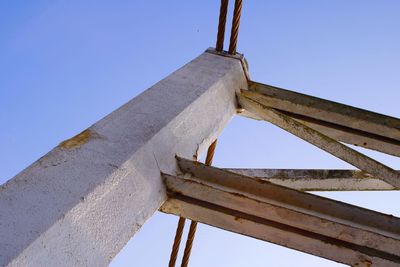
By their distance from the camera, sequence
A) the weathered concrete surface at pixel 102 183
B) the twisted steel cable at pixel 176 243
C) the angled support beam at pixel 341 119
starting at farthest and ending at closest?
the twisted steel cable at pixel 176 243 → the angled support beam at pixel 341 119 → the weathered concrete surface at pixel 102 183

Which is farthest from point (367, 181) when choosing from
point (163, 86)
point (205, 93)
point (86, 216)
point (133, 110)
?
point (86, 216)

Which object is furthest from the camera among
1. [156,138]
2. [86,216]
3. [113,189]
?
[156,138]

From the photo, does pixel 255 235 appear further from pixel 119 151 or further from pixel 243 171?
pixel 243 171

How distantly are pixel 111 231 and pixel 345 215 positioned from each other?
1.03 meters

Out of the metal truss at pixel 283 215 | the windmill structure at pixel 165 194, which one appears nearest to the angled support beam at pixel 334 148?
the windmill structure at pixel 165 194

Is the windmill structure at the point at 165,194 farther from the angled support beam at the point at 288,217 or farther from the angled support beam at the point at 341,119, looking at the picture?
the angled support beam at the point at 341,119

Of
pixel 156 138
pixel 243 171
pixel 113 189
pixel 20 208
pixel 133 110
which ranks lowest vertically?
pixel 20 208

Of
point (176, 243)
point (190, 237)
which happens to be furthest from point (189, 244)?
point (176, 243)

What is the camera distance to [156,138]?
254 centimetres

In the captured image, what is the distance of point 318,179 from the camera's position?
11.9 feet

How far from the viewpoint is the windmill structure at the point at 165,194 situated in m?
1.85

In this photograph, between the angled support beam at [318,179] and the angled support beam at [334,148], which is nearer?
the angled support beam at [334,148]

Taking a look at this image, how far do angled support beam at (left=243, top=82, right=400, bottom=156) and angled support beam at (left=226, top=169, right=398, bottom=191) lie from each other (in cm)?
26

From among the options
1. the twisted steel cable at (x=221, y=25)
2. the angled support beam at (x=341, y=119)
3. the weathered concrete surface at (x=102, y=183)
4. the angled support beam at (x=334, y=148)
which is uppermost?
the twisted steel cable at (x=221, y=25)
